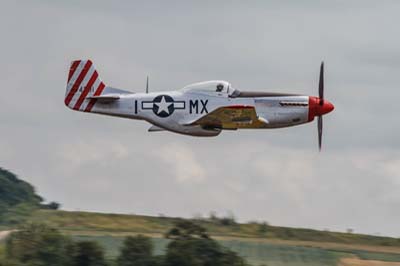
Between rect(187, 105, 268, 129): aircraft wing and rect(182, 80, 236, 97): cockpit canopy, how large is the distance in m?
1.12

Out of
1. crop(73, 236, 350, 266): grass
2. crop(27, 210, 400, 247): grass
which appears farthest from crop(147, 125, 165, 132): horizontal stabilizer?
crop(27, 210, 400, 247): grass

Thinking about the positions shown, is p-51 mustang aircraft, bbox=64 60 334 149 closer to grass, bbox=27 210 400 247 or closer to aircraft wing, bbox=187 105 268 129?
aircraft wing, bbox=187 105 268 129

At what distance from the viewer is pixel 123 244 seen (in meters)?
76.8

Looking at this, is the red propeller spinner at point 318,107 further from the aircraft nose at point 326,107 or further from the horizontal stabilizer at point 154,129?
the horizontal stabilizer at point 154,129

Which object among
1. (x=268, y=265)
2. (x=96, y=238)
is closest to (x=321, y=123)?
(x=268, y=265)

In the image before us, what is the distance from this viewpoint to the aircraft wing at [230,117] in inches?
2012

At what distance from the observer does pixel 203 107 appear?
52.2 meters

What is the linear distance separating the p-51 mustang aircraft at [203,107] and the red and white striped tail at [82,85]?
5 cm

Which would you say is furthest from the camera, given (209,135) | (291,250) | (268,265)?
(291,250)

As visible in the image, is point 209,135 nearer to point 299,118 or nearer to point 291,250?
point 299,118

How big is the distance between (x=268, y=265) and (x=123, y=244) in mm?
9482

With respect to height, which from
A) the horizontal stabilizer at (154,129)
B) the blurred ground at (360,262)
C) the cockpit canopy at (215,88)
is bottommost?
the blurred ground at (360,262)

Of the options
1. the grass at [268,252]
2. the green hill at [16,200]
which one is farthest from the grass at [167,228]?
the green hill at [16,200]

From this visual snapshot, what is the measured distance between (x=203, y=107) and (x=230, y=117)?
4.50 feet
